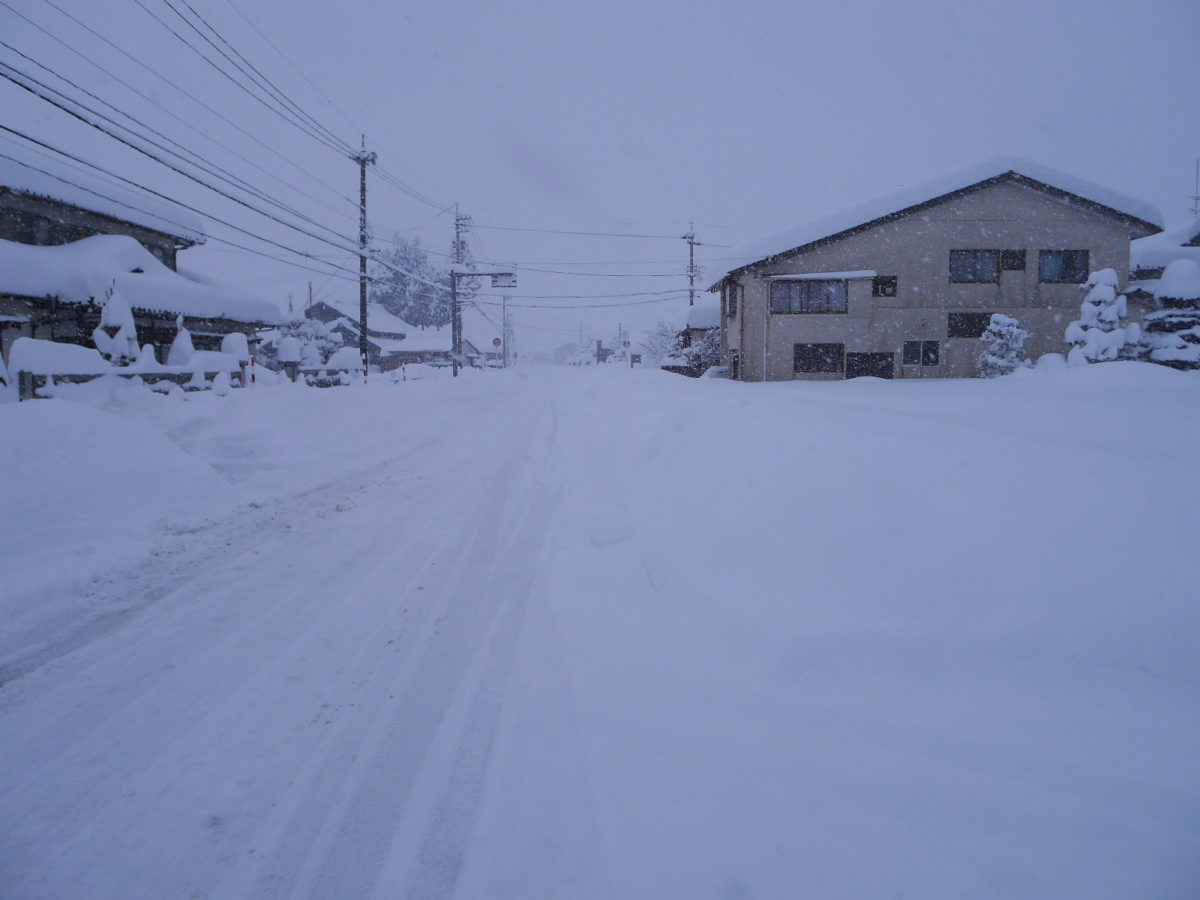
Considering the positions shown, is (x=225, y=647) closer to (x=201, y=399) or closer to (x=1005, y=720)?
(x=1005, y=720)

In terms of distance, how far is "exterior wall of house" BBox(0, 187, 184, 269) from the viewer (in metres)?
18.2

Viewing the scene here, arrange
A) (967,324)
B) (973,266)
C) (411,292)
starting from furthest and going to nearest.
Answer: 1. (411,292)
2. (967,324)
3. (973,266)

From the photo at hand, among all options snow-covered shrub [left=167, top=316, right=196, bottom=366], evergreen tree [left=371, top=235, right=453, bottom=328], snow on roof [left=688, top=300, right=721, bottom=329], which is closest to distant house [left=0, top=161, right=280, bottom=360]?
snow-covered shrub [left=167, top=316, right=196, bottom=366]

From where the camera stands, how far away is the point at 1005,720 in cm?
253

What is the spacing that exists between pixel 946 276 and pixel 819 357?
5.66 m

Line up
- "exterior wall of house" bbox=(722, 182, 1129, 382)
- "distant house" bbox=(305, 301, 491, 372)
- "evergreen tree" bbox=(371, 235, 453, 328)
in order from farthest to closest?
"evergreen tree" bbox=(371, 235, 453, 328), "distant house" bbox=(305, 301, 491, 372), "exterior wall of house" bbox=(722, 182, 1129, 382)

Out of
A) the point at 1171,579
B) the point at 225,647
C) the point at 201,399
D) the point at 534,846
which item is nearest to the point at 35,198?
the point at 201,399

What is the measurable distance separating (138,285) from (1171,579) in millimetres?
25571

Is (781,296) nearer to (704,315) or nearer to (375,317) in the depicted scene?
(704,315)

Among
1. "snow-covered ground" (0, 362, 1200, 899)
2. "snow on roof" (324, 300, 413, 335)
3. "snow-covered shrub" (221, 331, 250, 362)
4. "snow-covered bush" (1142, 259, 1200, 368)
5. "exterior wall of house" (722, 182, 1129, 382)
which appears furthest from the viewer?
"snow on roof" (324, 300, 413, 335)

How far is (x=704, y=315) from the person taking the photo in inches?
1471

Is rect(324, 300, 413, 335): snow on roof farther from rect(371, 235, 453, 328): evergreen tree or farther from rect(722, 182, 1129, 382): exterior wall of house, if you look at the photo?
rect(722, 182, 1129, 382): exterior wall of house

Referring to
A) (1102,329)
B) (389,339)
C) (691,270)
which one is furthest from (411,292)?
(1102,329)

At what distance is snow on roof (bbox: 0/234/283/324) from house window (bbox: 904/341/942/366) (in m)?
26.9
